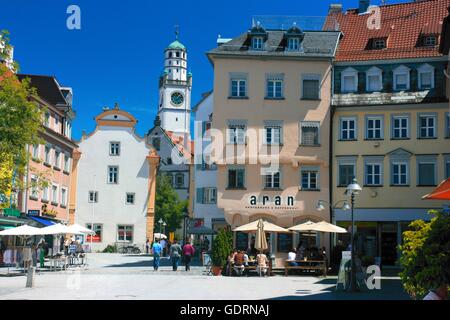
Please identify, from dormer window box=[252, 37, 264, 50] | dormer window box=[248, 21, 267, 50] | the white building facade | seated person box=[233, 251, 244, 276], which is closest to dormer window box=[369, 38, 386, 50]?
dormer window box=[248, 21, 267, 50]

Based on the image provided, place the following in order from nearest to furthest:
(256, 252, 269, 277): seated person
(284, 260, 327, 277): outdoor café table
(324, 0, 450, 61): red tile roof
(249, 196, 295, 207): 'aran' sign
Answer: (284, 260, 327, 277): outdoor café table
(256, 252, 269, 277): seated person
(249, 196, 295, 207): 'aran' sign
(324, 0, 450, 61): red tile roof

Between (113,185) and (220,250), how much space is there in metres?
37.4

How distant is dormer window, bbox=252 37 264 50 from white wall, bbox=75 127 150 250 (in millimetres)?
28152

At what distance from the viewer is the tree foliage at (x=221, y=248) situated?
34094 mm

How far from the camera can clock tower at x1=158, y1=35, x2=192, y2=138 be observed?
156 m

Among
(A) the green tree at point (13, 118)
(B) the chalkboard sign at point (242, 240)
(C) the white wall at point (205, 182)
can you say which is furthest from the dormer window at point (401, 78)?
(A) the green tree at point (13, 118)

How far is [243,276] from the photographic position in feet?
111

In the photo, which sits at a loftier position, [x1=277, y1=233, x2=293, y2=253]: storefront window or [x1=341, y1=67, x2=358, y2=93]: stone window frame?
[x1=341, y1=67, x2=358, y2=93]: stone window frame

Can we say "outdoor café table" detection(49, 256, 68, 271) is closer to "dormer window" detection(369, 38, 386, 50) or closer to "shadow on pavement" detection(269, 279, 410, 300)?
"shadow on pavement" detection(269, 279, 410, 300)

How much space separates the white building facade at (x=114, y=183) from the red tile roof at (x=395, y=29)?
27.2m

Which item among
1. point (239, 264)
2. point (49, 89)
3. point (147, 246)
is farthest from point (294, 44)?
point (147, 246)

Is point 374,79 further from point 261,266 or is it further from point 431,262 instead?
point 431,262

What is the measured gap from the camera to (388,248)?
43250 millimetres

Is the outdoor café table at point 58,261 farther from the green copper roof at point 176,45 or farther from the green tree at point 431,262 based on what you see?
the green copper roof at point 176,45
